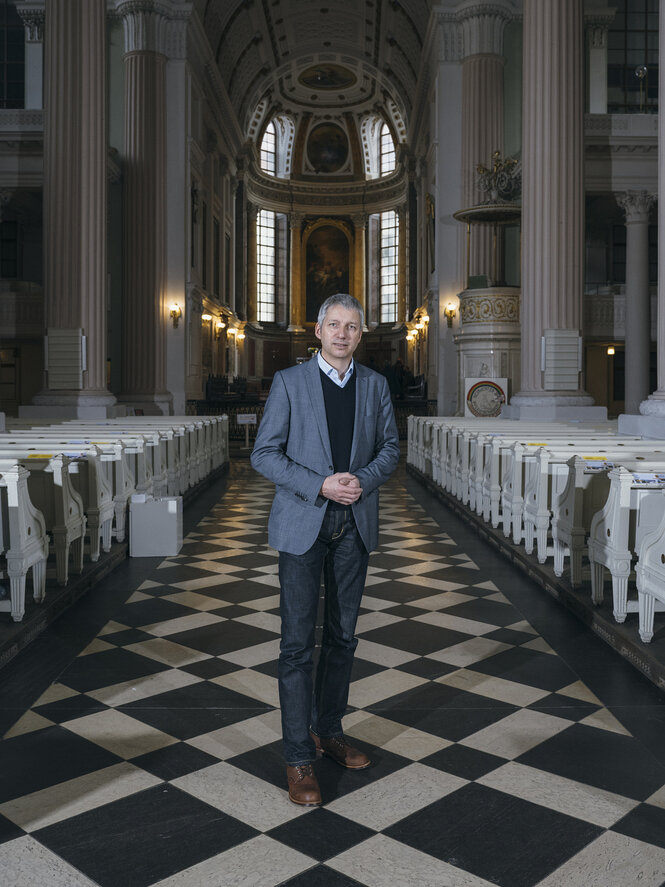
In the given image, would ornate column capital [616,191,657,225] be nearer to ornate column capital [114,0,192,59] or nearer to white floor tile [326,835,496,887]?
ornate column capital [114,0,192,59]

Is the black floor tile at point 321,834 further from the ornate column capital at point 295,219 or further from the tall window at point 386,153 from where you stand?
the ornate column capital at point 295,219

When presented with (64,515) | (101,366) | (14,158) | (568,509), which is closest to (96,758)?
(64,515)

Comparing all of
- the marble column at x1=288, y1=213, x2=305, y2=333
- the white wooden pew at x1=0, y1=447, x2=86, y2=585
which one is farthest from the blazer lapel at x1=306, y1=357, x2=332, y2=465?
the marble column at x1=288, y1=213, x2=305, y2=333

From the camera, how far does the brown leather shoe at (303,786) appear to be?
125 inches

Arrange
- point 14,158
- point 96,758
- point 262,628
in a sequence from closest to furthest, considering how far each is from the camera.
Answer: point 96,758, point 262,628, point 14,158

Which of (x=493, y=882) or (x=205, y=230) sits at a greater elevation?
(x=205, y=230)

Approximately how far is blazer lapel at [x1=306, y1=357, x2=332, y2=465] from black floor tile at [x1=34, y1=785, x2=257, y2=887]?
1313 mm

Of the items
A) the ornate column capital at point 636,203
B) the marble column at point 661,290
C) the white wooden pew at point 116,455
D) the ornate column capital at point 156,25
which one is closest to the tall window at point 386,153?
the ornate column capital at point 156,25

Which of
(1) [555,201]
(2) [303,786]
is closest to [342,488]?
(2) [303,786]

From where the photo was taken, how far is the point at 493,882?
2.67m

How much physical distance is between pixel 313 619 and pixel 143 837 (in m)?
0.92

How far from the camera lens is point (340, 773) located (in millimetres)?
3479

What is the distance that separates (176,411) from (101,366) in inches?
351

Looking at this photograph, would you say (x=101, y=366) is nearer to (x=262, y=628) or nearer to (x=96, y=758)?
(x=262, y=628)
